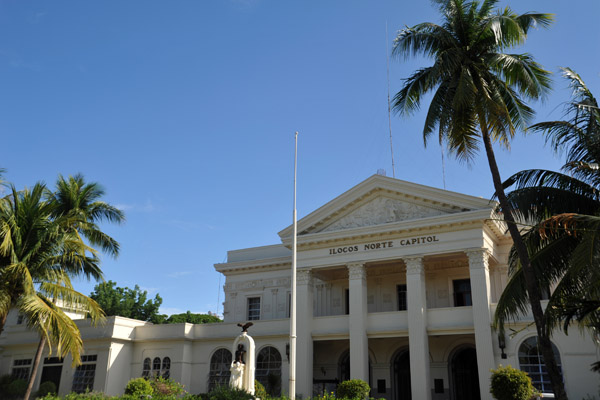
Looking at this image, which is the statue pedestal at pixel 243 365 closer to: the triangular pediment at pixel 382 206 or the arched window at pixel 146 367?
the triangular pediment at pixel 382 206

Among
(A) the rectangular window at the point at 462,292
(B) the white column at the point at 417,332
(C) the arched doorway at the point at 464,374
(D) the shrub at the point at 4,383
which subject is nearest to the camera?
(B) the white column at the point at 417,332

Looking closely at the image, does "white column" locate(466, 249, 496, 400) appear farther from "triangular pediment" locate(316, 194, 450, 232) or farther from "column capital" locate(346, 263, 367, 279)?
"column capital" locate(346, 263, 367, 279)

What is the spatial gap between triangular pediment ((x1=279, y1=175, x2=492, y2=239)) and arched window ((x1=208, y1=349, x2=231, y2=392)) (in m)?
8.08

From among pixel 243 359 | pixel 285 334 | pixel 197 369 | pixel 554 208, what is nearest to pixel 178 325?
pixel 197 369

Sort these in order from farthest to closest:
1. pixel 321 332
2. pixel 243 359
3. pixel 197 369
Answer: pixel 197 369, pixel 321 332, pixel 243 359

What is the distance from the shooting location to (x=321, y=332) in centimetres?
2766

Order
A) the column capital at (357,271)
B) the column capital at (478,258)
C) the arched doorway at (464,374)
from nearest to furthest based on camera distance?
the column capital at (478,258)
the arched doorway at (464,374)
the column capital at (357,271)

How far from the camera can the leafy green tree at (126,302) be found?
5536 centimetres

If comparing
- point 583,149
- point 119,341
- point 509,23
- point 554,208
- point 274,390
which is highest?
point 509,23

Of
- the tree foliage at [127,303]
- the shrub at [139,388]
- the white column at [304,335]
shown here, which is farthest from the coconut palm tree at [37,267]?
the tree foliage at [127,303]

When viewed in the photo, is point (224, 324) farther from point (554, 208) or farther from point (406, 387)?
point (554, 208)

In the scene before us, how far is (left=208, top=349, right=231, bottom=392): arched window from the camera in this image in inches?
1197

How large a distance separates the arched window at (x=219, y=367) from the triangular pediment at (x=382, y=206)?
8080 mm

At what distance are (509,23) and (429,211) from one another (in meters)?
11.5
